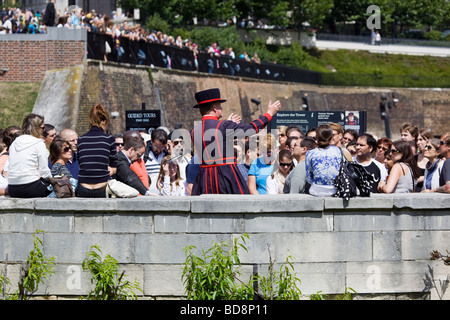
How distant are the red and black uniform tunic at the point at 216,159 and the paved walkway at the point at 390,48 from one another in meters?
66.0

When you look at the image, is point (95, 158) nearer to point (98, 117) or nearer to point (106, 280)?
point (98, 117)

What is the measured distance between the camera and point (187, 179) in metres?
11.7

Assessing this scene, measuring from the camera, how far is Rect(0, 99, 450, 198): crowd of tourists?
32.9 feet

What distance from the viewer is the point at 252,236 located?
970cm

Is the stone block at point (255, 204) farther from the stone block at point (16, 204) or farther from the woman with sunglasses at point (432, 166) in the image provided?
the woman with sunglasses at point (432, 166)

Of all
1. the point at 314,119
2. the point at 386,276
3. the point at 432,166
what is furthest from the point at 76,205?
the point at 314,119

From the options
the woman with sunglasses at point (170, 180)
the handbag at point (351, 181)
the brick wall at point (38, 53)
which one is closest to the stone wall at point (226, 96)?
the brick wall at point (38, 53)

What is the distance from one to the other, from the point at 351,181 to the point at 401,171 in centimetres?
169

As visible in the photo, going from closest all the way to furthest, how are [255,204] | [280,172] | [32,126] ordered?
[255,204], [32,126], [280,172]

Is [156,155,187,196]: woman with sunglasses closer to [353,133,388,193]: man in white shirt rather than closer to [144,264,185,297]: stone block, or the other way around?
[144,264,185,297]: stone block

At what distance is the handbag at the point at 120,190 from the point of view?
9.82 metres

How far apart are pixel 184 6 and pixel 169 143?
155ft

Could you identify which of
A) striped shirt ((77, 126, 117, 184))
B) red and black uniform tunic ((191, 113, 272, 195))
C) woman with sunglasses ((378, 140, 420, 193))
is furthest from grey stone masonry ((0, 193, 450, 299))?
woman with sunglasses ((378, 140, 420, 193))

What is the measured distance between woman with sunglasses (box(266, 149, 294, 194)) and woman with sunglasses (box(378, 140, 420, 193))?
1369 mm
